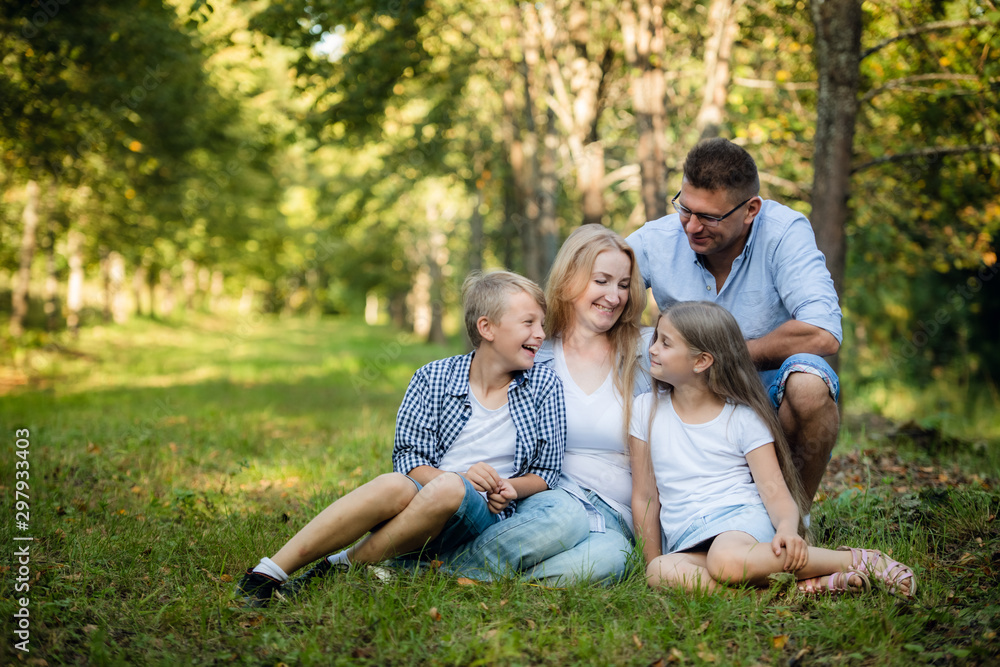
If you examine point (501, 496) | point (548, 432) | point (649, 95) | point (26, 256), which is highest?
point (649, 95)

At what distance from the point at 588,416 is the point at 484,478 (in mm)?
618

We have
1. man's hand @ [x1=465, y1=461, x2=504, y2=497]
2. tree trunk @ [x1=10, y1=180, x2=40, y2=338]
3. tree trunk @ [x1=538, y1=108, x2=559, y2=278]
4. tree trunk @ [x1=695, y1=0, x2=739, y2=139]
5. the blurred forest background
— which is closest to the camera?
man's hand @ [x1=465, y1=461, x2=504, y2=497]

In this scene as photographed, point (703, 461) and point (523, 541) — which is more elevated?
point (703, 461)

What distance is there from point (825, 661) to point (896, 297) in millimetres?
12112

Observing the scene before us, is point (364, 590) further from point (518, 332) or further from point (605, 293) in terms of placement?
point (605, 293)

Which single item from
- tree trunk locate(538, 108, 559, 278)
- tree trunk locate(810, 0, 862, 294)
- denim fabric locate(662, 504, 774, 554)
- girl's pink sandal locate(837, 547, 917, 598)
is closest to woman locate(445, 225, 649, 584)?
denim fabric locate(662, 504, 774, 554)

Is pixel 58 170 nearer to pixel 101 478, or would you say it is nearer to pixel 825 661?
pixel 101 478

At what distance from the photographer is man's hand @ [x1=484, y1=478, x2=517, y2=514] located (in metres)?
3.14

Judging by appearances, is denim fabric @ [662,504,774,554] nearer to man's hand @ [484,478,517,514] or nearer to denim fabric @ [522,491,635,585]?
denim fabric @ [522,491,635,585]

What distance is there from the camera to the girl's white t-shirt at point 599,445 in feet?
11.3

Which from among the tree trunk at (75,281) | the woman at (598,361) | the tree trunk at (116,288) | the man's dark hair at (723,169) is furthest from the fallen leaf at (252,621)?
the tree trunk at (116,288)

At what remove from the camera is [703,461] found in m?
3.23

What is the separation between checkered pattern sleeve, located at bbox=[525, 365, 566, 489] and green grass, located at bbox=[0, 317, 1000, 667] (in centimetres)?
52

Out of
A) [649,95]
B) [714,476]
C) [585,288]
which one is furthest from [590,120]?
[714,476]
